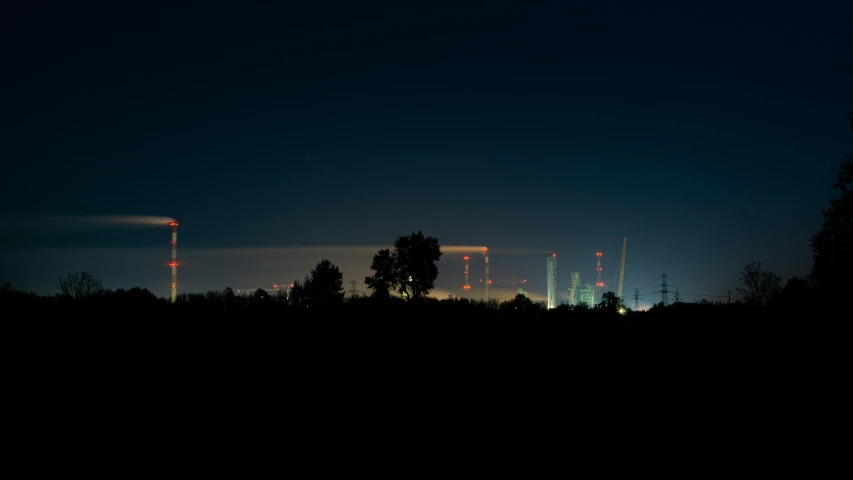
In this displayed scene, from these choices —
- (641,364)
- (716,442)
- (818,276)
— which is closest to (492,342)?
(641,364)

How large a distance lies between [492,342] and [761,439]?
559 centimetres

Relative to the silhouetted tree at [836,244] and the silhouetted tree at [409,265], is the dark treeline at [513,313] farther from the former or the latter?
the silhouetted tree at [409,265]

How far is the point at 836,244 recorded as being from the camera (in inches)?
923

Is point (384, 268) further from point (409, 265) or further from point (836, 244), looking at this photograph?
point (836, 244)

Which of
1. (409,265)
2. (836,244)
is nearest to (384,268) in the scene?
(409,265)

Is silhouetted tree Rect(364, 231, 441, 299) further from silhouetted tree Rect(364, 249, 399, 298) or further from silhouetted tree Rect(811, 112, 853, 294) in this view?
silhouetted tree Rect(811, 112, 853, 294)

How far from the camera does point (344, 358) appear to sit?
10.8 metres

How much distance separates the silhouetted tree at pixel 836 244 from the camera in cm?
2175

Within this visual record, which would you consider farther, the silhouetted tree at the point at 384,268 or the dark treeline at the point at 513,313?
the silhouetted tree at the point at 384,268

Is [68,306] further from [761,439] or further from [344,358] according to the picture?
[761,439]

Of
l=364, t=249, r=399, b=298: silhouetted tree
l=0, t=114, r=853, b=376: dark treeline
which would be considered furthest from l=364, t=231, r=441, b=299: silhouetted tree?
l=0, t=114, r=853, b=376: dark treeline

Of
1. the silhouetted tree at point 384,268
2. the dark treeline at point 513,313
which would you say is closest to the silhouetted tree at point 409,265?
the silhouetted tree at point 384,268

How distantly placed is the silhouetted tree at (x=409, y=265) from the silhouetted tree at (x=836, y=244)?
5166 cm

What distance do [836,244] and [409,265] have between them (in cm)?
5545
